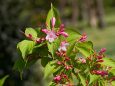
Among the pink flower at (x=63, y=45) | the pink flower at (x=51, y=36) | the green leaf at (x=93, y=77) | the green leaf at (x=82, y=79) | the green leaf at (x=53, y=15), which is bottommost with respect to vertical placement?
the green leaf at (x=82, y=79)

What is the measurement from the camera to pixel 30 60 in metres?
1.72

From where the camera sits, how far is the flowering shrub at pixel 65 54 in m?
1.55

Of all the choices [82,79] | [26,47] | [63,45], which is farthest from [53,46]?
[82,79]

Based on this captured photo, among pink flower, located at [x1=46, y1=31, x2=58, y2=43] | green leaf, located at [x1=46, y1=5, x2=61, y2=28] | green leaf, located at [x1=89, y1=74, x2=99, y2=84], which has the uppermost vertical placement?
green leaf, located at [x1=46, y1=5, x2=61, y2=28]

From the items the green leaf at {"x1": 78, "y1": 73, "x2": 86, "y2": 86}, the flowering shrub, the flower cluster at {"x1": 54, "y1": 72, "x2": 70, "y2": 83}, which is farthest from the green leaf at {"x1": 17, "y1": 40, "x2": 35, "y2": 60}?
the green leaf at {"x1": 78, "y1": 73, "x2": 86, "y2": 86}

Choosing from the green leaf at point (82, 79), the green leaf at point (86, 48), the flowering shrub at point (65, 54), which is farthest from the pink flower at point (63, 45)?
the green leaf at point (82, 79)

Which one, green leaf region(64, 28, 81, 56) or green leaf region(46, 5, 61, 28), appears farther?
green leaf region(46, 5, 61, 28)

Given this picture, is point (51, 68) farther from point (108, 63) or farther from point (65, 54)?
point (108, 63)

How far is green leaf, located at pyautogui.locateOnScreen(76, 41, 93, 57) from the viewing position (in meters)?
1.58

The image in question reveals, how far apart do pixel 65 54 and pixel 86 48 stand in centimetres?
15

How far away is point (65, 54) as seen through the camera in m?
1.60

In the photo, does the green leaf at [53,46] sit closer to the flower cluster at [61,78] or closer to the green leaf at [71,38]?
the green leaf at [71,38]

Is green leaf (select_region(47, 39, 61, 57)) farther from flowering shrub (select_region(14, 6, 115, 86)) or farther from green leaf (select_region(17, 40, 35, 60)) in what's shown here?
green leaf (select_region(17, 40, 35, 60))

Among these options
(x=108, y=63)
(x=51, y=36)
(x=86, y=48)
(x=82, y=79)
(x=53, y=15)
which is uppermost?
(x=53, y=15)
